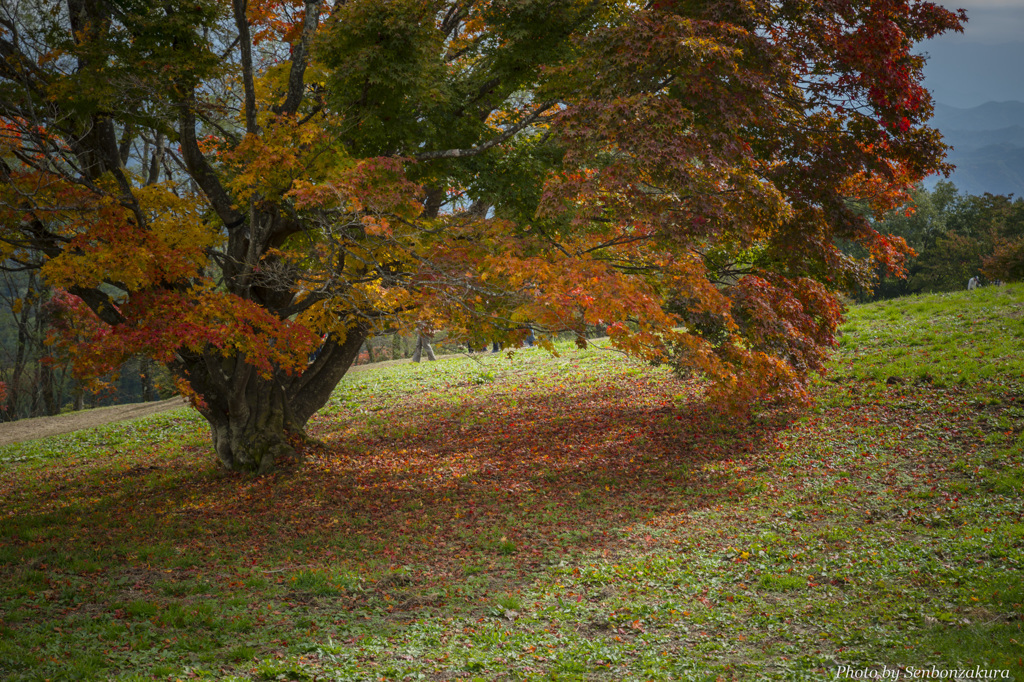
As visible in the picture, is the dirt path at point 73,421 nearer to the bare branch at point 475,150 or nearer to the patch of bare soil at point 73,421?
the patch of bare soil at point 73,421

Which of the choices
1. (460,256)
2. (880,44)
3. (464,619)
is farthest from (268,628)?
(880,44)

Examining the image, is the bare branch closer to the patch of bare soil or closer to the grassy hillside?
the grassy hillside

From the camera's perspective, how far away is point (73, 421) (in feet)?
66.3

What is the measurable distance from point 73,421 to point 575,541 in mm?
18704

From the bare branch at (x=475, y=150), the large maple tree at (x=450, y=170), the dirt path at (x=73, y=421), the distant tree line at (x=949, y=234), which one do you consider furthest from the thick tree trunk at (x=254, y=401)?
the distant tree line at (x=949, y=234)

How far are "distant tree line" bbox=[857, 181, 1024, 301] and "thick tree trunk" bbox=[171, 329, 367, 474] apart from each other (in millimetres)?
30451

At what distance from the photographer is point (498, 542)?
8773mm

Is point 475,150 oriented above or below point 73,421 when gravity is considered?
above

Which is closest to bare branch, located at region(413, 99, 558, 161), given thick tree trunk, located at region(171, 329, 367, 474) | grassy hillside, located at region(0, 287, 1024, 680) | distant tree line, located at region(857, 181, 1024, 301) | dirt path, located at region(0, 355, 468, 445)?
thick tree trunk, located at region(171, 329, 367, 474)

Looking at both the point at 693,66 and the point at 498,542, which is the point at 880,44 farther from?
the point at 498,542

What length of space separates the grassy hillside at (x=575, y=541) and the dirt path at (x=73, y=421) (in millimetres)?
3348

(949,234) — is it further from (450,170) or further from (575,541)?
(575,541)

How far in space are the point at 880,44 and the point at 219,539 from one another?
11875 millimetres

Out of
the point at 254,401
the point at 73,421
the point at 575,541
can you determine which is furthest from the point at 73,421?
the point at 575,541
